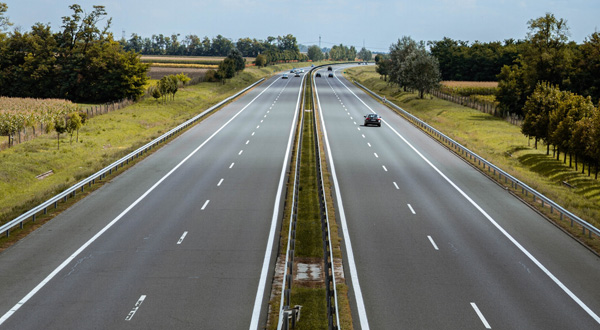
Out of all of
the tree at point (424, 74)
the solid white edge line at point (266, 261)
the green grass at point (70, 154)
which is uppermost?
the tree at point (424, 74)

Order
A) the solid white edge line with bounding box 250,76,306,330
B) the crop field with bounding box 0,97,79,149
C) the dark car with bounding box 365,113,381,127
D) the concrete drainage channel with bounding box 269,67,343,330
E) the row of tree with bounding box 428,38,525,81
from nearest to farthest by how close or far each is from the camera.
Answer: the concrete drainage channel with bounding box 269,67,343,330
the solid white edge line with bounding box 250,76,306,330
the crop field with bounding box 0,97,79,149
the dark car with bounding box 365,113,381,127
the row of tree with bounding box 428,38,525,81

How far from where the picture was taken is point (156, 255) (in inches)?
800

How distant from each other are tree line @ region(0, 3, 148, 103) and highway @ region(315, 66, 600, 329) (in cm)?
5222

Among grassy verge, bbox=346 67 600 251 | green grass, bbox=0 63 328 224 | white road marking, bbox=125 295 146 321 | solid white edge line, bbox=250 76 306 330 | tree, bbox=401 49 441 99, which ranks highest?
tree, bbox=401 49 441 99

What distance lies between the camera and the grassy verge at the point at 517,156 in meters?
31.8

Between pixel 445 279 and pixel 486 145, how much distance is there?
36252mm

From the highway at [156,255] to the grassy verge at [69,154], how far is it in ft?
9.72

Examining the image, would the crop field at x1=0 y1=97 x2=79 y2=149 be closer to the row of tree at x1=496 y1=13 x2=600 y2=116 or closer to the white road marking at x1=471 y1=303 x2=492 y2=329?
the white road marking at x1=471 y1=303 x2=492 y2=329

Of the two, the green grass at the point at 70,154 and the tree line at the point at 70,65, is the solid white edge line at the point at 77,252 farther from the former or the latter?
the tree line at the point at 70,65

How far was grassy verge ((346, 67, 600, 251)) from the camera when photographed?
1254 inches

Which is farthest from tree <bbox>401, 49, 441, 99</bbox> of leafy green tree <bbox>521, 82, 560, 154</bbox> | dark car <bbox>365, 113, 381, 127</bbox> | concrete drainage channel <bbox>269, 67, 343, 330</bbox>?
concrete drainage channel <bbox>269, 67, 343, 330</bbox>

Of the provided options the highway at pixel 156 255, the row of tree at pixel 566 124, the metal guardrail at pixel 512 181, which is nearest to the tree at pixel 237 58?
the metal guardrail at pixel 512 181

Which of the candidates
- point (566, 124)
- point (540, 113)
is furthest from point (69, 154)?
point (540, 113)

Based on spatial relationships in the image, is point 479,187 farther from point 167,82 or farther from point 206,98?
point 206,98
